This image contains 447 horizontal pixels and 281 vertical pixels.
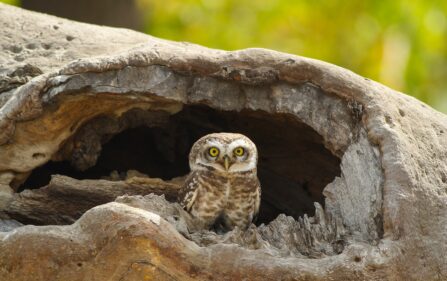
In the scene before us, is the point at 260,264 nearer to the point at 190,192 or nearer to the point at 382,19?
the point at 190,192

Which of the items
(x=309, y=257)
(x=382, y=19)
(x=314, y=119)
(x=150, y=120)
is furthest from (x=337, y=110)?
(x=382, y=19)

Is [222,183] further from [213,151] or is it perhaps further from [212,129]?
[212,129]

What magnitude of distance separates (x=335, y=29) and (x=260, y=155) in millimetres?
4868

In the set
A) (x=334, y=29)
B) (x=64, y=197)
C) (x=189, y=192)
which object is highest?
(x=334, y=29)

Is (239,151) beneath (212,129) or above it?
beneath

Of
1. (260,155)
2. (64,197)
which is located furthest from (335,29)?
(64,197)

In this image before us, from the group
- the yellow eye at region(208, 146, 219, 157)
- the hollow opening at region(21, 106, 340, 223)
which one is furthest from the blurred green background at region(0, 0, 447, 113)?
the yellow eye at region(208, 146, 219, 157)

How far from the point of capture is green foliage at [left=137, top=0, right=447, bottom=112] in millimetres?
9930

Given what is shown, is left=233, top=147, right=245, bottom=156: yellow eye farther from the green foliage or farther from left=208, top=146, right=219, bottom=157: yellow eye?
the green foliage

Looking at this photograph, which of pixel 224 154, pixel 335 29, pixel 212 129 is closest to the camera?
pixel 224 154

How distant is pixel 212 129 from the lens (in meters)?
5.86

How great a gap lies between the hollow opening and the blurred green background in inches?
155

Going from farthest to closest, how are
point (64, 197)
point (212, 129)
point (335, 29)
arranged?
1. point (335, 29)
2. point (212, 129)
3. point (64, 197)

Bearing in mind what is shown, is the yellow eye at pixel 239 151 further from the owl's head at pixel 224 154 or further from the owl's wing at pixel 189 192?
the owl's wing at pixel 189 192
